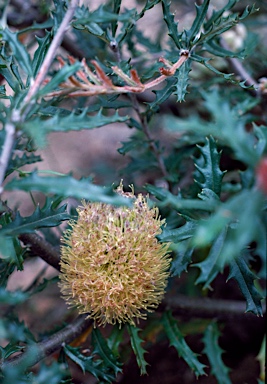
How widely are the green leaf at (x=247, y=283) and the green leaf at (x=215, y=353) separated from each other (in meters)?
0.26

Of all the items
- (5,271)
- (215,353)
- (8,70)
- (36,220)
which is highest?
(8,70)

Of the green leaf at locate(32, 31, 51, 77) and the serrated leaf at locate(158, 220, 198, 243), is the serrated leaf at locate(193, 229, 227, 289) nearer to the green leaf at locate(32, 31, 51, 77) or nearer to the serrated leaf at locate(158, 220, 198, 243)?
the serrated leaf at locate(158, 220, 198, 243)

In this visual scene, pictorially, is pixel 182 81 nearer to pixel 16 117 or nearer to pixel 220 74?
pixel 220 74

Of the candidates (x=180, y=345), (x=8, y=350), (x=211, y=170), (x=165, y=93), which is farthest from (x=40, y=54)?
(x=180, y=345)

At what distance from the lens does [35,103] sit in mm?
538

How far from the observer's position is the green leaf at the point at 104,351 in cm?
81

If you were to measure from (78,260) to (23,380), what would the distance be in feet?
0.57

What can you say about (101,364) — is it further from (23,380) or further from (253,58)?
(253,58)

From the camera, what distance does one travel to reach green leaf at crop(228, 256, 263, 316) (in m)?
0.70

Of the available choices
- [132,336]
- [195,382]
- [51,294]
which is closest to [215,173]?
[132,336]

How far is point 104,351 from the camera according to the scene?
0.83 metres

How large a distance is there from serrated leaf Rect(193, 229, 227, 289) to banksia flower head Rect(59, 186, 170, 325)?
4.1 inches

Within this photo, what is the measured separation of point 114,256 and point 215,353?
420mm

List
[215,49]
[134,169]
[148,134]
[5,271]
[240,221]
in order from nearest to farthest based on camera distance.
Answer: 1. [240,221]
2. [5,271]
3. [215,49]
4. [148,134]
5. [134,169]
